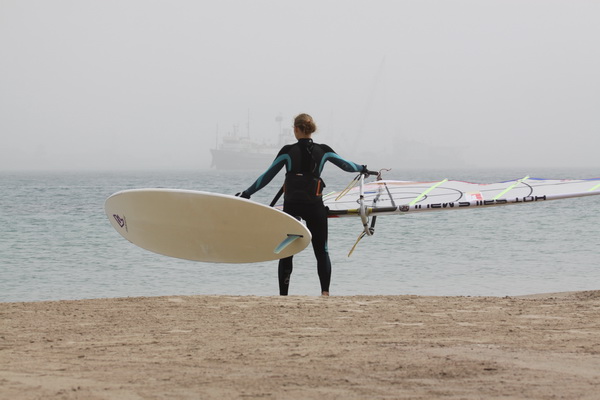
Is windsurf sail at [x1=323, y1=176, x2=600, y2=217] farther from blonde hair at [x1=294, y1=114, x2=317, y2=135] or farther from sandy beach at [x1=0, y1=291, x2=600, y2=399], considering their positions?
sandy beach at [x1=0, y1=291, x2=600, y2=399]

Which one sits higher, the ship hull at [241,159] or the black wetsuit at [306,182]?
the black wetsuit at [306,182]

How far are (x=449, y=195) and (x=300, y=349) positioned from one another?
12.7 ft

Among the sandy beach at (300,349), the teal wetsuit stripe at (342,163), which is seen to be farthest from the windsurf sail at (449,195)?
the sandy beach at (300,349)

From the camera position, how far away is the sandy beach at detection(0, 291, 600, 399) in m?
2.56

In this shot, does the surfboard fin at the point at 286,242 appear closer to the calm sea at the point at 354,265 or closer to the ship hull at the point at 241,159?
the calm sea at the point at 354,265

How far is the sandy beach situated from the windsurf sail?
4.00 ft

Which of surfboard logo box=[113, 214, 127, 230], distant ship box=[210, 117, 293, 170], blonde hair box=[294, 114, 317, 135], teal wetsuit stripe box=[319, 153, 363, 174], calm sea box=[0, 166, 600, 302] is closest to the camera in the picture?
blonde hair box=[294, 114, 317, 135]

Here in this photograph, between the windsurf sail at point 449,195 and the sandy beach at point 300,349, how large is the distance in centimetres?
122

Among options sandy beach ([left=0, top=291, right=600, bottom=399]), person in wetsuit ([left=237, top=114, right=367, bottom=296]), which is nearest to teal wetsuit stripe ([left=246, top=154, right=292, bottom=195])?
person in wetsuit ([left=237, top=114, right=367, bottom=296])

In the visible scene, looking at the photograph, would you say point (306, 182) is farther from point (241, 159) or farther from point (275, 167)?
point (241, 159)

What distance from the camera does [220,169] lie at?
117 meters

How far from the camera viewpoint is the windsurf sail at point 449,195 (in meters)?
6.04

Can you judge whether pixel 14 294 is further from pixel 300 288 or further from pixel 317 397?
pixel 317 397

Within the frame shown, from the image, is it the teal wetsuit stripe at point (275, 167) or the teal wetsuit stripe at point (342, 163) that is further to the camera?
the teal wetsuit stripe at point (342, 163)
